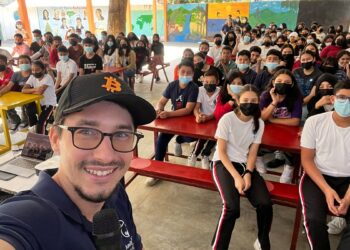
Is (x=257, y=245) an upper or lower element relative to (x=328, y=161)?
lower

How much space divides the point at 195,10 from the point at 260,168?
16.0 metres

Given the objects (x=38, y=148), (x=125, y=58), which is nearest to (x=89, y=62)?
(x=125, y=58)

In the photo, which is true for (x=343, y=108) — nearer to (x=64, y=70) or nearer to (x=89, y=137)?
(x=89, y=137)

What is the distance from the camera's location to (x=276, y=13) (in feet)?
54.1

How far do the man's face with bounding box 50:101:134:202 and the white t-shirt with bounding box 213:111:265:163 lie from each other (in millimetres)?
1821

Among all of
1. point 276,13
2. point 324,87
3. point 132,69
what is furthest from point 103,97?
point 276,13

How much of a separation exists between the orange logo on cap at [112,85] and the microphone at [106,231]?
41 centimetres

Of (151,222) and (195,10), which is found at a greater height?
→ (195,10)

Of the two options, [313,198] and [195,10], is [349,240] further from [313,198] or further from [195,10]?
[195,10]

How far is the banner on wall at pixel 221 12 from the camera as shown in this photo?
55.7ft

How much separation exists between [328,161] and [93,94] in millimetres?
2234

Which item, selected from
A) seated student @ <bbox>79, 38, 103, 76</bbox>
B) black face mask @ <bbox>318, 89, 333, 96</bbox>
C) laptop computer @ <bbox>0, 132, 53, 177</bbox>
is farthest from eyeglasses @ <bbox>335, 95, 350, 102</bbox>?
seated student @ <bbox>79, 38, 103, 76</bbox>

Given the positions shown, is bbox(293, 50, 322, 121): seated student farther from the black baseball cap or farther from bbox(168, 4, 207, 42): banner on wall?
bbox(168, 4, 207, 42): banner on wall

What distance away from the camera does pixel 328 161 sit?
2.52 meters
